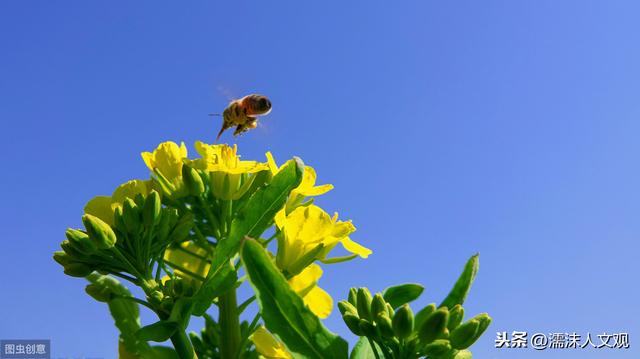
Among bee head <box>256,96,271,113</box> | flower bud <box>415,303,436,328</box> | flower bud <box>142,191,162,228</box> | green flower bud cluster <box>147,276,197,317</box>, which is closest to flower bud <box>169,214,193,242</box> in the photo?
flower bud <box>142,191,162,228</box>

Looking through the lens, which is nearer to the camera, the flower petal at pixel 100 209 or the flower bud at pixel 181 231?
the flower bud at pixel 181 231

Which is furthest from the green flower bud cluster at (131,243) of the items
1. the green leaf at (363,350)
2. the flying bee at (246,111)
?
the flying bee at (246,111)

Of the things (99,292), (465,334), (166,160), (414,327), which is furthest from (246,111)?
(465,334)

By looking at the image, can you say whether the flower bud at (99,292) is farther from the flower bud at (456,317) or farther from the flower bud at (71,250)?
the flower bud at (456,317)

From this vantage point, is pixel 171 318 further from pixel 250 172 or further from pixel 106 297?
pixel 250 172

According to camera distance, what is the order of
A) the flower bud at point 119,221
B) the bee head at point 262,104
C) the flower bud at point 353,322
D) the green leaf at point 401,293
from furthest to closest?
the bee head at point 262,104 < the green leaf at point 401,293 < the flower bud at point 119,221 < the flower bud at point 353,322

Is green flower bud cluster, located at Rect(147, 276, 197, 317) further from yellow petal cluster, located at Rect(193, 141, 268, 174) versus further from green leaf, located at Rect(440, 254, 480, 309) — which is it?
green leaf, located at Rect(440, 254, 480, 309)

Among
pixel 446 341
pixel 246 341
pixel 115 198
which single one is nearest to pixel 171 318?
pixel 246 341
